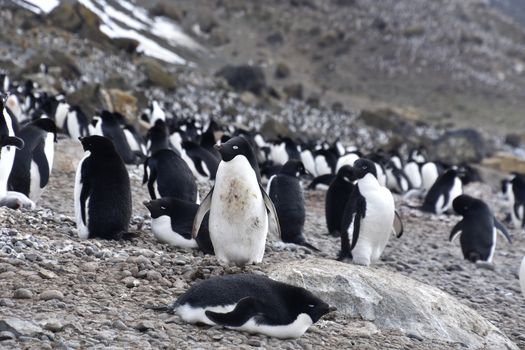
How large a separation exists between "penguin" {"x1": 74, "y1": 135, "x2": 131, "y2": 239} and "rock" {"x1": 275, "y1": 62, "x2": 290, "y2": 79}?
37.5 metres

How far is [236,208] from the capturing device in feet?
18.6

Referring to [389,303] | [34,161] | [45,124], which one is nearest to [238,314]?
[389,303]

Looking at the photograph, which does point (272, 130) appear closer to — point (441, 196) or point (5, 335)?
point (441, 196)

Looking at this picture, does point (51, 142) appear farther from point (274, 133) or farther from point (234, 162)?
point (274, 133)

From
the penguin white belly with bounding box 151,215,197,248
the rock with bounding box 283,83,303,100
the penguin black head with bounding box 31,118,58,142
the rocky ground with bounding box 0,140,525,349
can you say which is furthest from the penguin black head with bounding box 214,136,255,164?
the rock with bounding box 283,83,303,100

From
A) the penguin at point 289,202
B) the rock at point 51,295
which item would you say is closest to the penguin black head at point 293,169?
the penguin at point 289,202

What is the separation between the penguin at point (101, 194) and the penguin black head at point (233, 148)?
0.99m

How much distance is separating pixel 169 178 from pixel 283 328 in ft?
11.5

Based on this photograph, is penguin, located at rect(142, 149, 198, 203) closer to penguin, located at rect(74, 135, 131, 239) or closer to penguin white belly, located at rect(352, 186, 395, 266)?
penguin, located at rect(74, 135, 131, 239)

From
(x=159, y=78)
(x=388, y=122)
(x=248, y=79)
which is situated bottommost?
(x=388, y=122)

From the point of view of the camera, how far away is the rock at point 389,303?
5090 millimetres

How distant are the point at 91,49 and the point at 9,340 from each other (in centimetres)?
2917

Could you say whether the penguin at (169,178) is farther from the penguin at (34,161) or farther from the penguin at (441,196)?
the penguin at (441,196)

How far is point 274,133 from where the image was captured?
1027 inches
